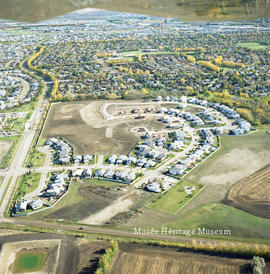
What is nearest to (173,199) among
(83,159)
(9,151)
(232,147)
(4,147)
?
(83,159)

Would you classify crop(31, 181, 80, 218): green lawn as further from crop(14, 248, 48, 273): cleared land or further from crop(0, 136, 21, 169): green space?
crop(0, 136, 21, 169): green space

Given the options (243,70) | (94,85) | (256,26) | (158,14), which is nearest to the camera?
(158,14)

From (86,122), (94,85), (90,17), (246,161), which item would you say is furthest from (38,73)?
(90,17)

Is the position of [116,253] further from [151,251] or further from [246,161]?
[246,161]

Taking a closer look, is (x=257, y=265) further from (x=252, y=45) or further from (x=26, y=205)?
(x=252, y=45)

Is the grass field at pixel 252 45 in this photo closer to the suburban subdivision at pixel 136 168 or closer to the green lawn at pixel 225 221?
the suburban subdivision at pixel 136 168

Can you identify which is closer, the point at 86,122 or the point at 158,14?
the point at 158,14
